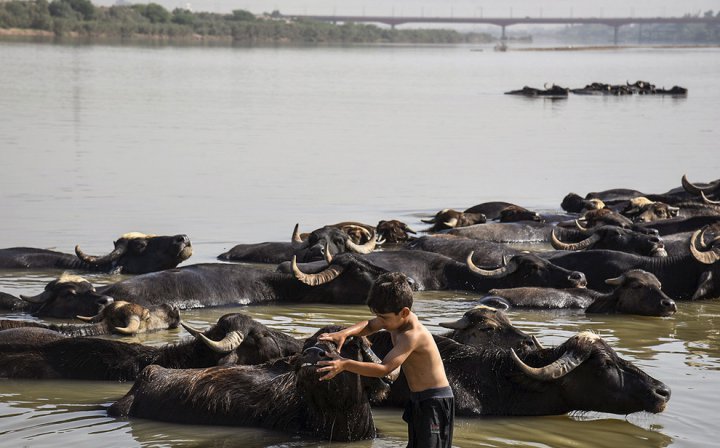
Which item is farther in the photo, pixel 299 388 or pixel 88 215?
pixel 88 215

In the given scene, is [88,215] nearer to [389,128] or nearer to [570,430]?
[570,430]

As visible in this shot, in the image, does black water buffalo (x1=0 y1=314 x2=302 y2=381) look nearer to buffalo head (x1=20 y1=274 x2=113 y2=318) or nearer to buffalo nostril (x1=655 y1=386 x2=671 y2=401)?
buffalo head (x1=20 y1=274 x2=113 y2=318)

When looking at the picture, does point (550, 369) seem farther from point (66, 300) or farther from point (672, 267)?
point (672, 267)

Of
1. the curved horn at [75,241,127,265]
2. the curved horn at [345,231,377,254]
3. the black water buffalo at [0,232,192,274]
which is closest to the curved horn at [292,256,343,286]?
the curved horn at [345,231,377,254]

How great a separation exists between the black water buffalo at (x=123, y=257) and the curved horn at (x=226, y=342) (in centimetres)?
522

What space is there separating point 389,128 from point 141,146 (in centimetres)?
947

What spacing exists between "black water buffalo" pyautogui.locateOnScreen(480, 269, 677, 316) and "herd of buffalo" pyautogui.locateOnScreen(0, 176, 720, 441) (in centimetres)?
1

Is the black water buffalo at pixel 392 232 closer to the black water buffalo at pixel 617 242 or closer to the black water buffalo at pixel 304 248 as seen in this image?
the black water buffalo at pixel 304 248

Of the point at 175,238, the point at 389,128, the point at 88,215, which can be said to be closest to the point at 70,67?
the point at 389,128

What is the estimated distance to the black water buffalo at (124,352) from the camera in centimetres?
917

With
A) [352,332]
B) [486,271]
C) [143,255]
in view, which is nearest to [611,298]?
[486,271]

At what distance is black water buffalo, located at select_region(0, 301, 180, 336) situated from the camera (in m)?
10.8

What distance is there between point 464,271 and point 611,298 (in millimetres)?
1790

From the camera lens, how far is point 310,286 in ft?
43.5
